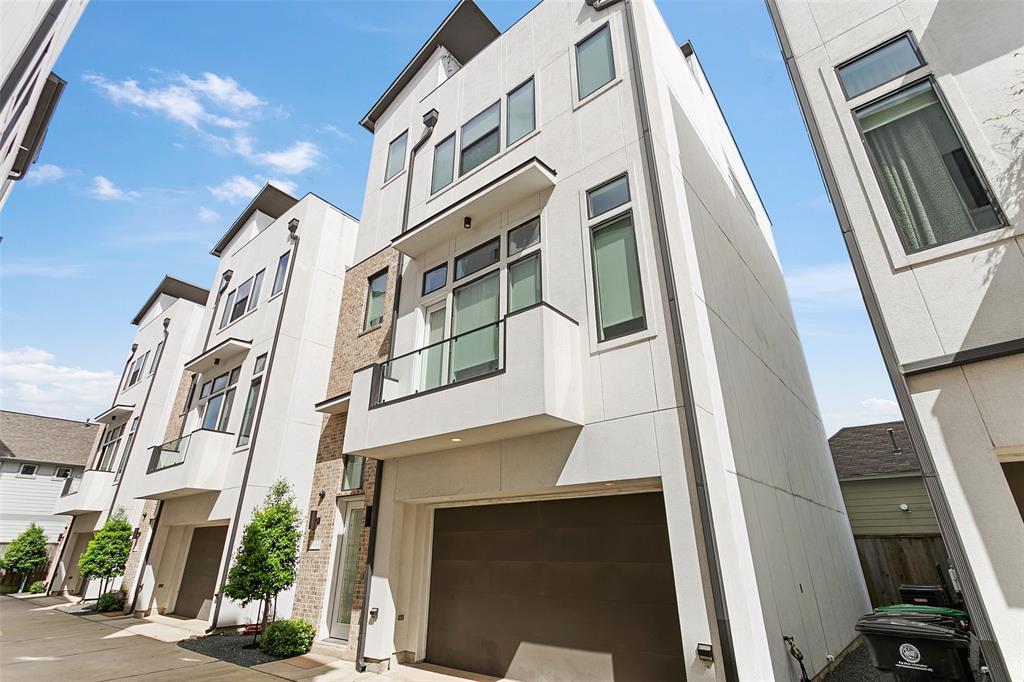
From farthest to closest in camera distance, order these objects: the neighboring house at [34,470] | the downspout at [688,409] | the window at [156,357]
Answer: the neighboring house at [34,470], the window at [156,357], the downspout at [688,409]

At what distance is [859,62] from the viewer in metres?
5.75

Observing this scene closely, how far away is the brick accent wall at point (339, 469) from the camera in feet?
29.6

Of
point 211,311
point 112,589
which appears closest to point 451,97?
point 211,311

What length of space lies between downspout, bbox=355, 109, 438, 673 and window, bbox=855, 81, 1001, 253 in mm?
8172

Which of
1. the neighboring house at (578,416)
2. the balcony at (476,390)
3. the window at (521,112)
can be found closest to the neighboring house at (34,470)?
the neighboring house at (578,416)

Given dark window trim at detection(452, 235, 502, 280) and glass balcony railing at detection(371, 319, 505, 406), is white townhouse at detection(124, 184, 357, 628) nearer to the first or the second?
glass balcony railing at detection(371, 319, 505, 406)

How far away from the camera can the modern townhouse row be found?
17.7ft

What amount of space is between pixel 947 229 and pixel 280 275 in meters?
15.3

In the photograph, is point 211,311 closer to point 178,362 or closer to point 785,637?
point 178,362

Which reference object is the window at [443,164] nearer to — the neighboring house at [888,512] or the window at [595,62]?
the window at [595,62]

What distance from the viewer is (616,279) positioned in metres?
6.31

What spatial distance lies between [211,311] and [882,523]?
23850 millimetres

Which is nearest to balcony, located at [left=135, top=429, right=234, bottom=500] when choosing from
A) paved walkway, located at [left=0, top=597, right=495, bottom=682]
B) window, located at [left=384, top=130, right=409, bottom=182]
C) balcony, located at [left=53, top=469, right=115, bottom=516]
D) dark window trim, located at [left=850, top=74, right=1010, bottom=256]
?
paved walkway, located at [left=0, top=597, right=495, bottom=682]

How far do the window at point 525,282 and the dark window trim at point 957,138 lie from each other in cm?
437
